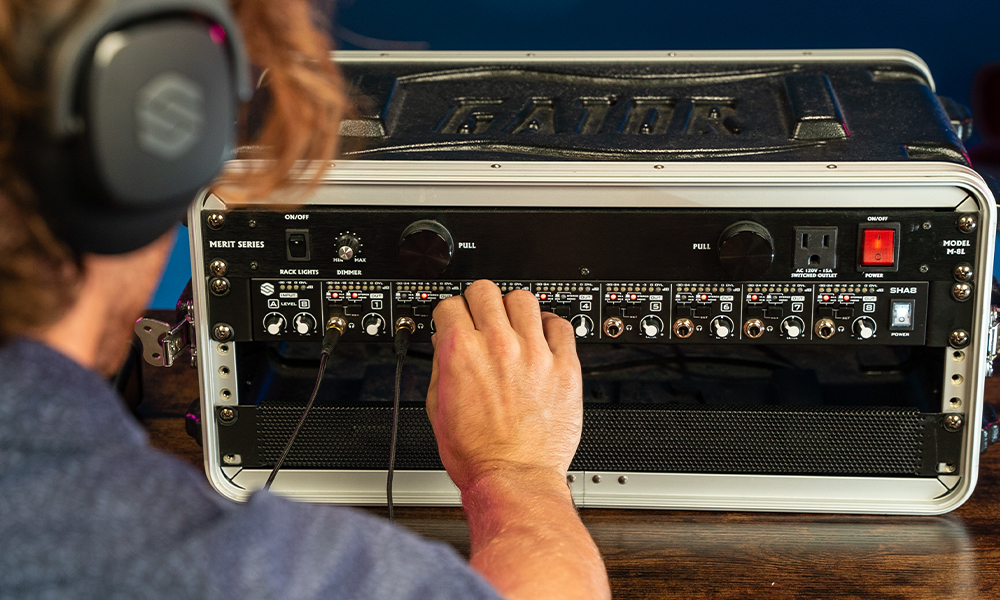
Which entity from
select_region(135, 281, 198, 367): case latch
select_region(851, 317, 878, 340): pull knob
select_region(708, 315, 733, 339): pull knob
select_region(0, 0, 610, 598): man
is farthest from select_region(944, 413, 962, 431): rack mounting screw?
select_region(135, 281, 198, 367): case latch

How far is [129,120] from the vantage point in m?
0.42

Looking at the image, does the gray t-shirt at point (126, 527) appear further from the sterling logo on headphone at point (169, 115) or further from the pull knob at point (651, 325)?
the pull knob at point (651, 325)

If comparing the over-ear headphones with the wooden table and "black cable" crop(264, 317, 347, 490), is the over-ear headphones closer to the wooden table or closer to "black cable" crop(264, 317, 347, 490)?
"black cable" crop(264, 317, 347, 490)

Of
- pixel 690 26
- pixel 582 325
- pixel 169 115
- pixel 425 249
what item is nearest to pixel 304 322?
pixel 425 249

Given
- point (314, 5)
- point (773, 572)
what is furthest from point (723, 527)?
point (314, 5)

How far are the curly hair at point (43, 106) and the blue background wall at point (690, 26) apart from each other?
0.95 meters

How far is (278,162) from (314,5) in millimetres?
93

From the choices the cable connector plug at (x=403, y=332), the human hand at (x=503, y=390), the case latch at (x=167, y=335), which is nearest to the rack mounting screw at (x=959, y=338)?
the human hand at (x=503, y=390)

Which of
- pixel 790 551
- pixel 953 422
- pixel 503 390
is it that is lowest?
pixel 790 551

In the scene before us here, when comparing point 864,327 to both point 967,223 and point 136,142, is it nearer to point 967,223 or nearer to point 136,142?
point 967,223

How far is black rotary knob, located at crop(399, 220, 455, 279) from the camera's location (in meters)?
0.88

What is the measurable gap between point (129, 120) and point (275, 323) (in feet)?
1.71

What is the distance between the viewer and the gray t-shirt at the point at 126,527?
1.30 ft

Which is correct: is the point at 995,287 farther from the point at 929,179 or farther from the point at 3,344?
the point at 3,344
